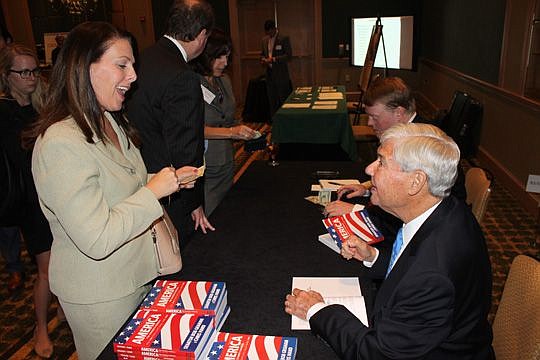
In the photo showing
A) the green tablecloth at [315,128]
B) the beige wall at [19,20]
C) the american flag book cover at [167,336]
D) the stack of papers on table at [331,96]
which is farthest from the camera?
the beige wall at [19,20]

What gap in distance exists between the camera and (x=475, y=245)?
1179mm

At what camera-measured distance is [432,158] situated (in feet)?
3.96

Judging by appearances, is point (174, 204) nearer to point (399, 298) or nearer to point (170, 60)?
point (170, 60)

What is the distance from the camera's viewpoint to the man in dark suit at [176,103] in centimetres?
206

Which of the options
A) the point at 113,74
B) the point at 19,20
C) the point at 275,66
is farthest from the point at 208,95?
the point at 19,20

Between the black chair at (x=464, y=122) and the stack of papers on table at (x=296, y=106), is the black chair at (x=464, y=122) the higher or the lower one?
the lower one

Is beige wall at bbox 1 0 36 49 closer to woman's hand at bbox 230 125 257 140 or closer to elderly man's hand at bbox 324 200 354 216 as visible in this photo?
woman's hand at bbox 230 125 257 140

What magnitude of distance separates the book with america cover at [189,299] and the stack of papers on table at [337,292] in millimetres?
224

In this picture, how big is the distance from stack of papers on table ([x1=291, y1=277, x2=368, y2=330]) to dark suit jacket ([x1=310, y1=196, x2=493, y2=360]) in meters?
0.07

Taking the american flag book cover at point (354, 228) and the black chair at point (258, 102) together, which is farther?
the black chair at point (258, 102)

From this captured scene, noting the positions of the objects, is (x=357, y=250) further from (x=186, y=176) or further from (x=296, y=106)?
(x=296, y=106)

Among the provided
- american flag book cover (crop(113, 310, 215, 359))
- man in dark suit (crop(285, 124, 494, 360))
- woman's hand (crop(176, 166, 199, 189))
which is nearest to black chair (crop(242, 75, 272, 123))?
woman's hand (crop(176, 166, 199, 189))

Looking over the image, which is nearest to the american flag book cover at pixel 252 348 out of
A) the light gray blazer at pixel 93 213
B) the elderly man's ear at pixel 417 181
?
the light gray blazer at pixel 93 213

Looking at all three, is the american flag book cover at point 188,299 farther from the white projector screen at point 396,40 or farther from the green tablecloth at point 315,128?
the white projector screen at point 396,40
